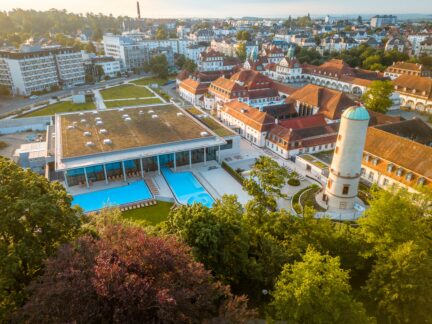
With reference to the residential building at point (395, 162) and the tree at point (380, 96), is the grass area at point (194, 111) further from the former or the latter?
the tree at point (380, 96)

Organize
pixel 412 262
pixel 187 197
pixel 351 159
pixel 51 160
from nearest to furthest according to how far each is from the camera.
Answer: pixel 412 262 < pixel 351 159 < pixel 187 197 < pixel 51 160

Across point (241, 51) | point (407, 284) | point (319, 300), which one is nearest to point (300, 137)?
point (407, 284)

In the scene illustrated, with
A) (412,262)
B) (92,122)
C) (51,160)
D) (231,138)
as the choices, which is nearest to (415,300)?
(412,262)

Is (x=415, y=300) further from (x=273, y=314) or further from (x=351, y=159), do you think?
(x=351, y=159)

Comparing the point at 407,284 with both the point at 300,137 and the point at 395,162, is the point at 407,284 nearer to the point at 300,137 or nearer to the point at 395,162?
the point at 395,162

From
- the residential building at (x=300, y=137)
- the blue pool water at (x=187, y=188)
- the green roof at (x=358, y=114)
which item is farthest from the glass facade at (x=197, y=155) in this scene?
the green roof at (x=358, y=114)

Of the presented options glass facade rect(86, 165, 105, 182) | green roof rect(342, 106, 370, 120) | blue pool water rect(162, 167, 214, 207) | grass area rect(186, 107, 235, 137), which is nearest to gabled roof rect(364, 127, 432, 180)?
green roof rect(342, 106, 370, 120)
